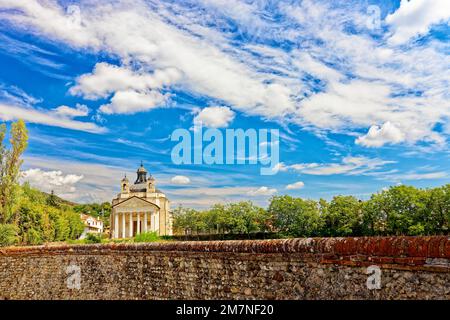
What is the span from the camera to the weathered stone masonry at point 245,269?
4941mm

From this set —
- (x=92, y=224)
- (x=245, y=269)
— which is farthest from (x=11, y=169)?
(x=92, y=224)

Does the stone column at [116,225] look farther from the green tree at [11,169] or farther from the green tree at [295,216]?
the green tree at [11,169]

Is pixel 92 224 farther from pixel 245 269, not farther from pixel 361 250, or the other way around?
pixel 361 250

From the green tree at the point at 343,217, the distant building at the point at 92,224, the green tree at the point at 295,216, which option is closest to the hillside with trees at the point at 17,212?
the green tree at the point at 295,216

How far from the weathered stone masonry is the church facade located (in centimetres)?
7808

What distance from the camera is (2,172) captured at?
34.1 meters

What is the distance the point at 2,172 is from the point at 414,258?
35.9 meters

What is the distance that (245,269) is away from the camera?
7.22m

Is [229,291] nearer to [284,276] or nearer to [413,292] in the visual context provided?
[284,276]

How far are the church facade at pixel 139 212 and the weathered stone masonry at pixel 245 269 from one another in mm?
78076

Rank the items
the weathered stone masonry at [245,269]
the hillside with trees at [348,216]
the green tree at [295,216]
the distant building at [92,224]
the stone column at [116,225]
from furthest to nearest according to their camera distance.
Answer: the distant building at [92,224]
the stone column at [116,225]
the green tree at [295,216]
the hillside with trees at [348,216]
the weathered stone masonry at [245,269]

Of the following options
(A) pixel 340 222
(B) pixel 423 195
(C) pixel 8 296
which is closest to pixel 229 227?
(A) pixel 340 222

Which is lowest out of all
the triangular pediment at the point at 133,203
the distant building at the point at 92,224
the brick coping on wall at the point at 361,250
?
the distant building at the point at 92,224

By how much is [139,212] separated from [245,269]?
87.3 meters
